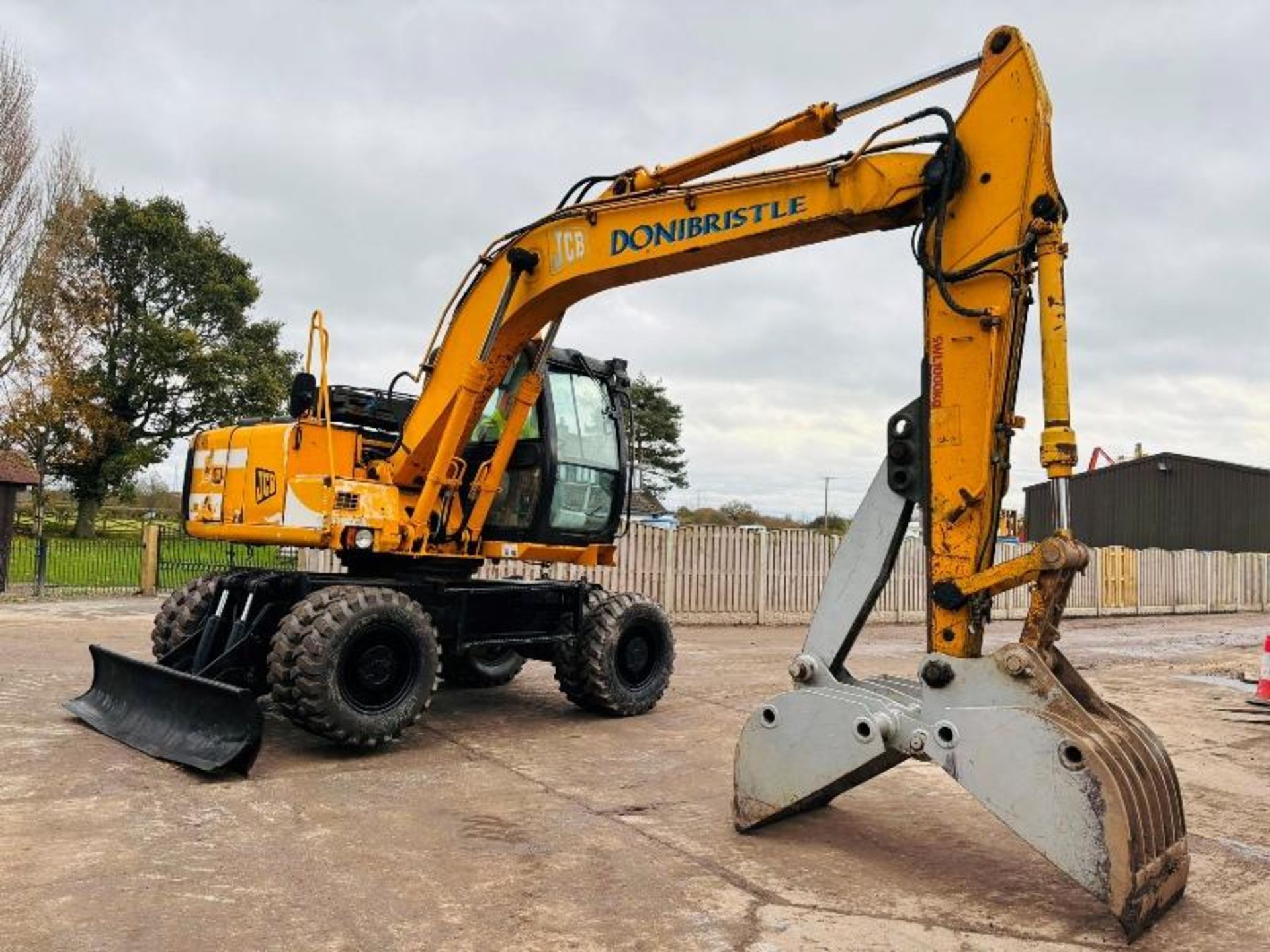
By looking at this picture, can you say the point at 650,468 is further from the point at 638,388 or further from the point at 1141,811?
the point at 1141,811

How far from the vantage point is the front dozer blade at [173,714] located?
5508 millimetres

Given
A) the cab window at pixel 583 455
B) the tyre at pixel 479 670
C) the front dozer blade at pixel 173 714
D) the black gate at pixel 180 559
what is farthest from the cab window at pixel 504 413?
the black gate at pixel 180 559

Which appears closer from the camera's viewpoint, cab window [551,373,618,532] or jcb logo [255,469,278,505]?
jcb logo [255,469,278,505]

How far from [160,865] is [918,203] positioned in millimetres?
4339

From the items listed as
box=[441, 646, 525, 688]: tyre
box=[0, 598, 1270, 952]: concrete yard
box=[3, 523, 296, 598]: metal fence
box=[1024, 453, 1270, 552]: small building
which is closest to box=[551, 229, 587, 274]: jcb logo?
box=[0, 598, 1270, 952]: concrete yard

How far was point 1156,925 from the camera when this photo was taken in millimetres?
3629

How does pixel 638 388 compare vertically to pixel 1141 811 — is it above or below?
above

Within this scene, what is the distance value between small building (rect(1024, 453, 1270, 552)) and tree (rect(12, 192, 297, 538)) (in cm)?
2516

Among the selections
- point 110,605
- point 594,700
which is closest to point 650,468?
point 110,605

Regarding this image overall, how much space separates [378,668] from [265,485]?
5.11ft

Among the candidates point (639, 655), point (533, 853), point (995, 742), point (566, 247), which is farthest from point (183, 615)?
point (995, 742)

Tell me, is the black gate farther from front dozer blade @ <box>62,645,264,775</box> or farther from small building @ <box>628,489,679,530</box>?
front dozer blade @ <box>62,645,264,775</box>

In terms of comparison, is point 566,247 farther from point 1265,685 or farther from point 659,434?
point 659,434

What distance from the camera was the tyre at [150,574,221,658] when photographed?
711 cm
